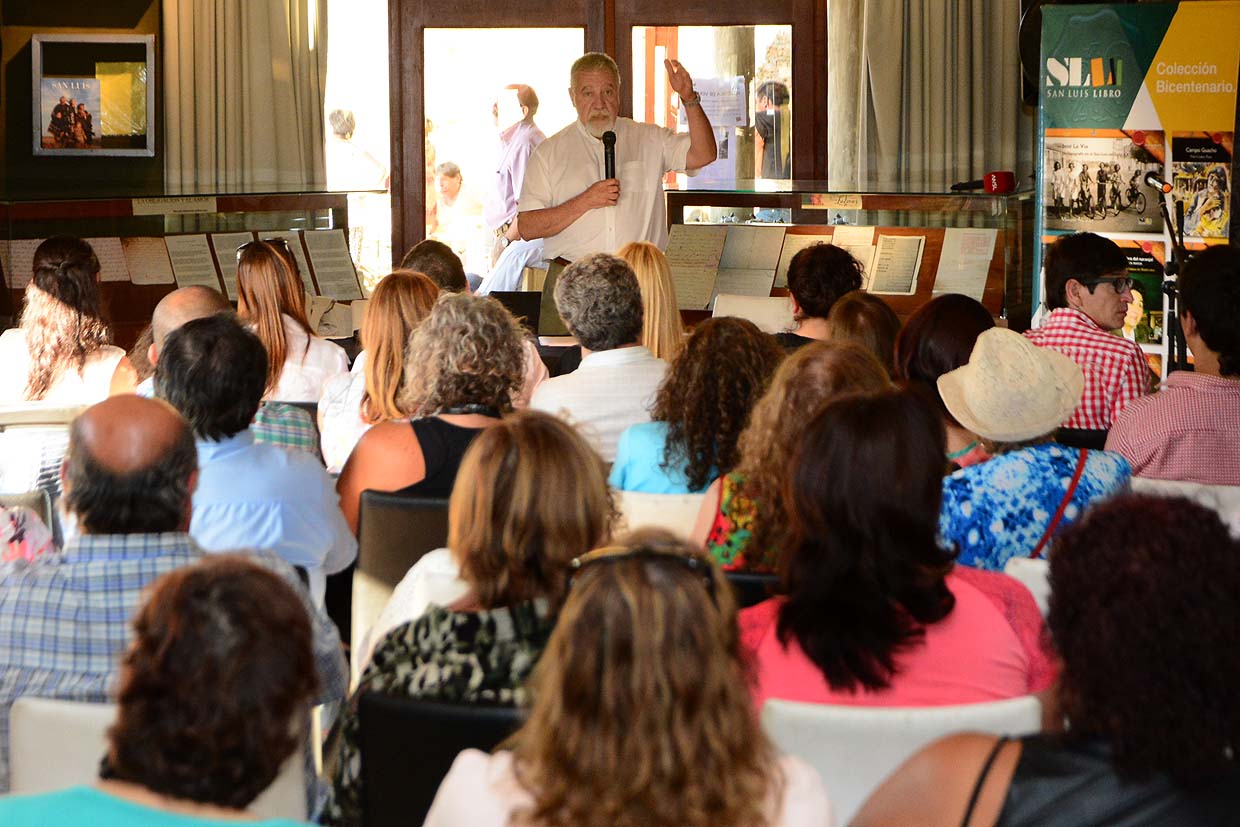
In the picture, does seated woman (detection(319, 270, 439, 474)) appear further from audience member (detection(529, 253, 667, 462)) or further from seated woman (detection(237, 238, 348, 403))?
seated woman (detection(237, 238, 348, 403))

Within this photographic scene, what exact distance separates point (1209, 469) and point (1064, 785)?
7.61 feet

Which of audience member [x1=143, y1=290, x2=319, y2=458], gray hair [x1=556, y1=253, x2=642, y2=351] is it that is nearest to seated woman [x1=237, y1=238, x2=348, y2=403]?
audience member [x1=143, y1=290, x2=319, y2=458]

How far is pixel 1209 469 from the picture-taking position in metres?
3.60

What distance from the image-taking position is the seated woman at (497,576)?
6.46 feet

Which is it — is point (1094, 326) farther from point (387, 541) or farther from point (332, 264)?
point (332, 264)

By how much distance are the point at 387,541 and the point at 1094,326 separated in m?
2.47

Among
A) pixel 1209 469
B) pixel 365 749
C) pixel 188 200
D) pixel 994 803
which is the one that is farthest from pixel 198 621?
pixel 188 200

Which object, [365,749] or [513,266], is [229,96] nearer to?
[513,266]

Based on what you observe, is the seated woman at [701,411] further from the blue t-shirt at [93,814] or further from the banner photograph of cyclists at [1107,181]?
the banner photograph of cyclists at [1107,181]

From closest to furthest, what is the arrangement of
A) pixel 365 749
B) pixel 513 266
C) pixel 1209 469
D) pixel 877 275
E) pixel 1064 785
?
1. pixel 1064 785
2. pixel 365 749
3. pixel 1209 469
4. pixel 877 275
5. pixel 513 266

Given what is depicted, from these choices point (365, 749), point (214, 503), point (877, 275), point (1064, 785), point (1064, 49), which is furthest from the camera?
point (1064, 49)

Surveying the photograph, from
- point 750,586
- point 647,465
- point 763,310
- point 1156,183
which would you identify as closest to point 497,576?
point 750,586

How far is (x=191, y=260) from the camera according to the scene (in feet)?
23.7

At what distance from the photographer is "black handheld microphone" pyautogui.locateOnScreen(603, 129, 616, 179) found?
6.30m
